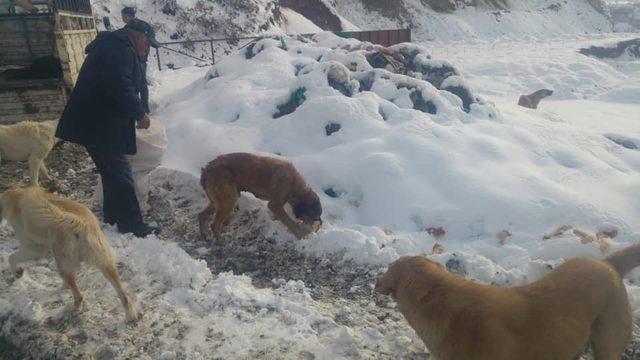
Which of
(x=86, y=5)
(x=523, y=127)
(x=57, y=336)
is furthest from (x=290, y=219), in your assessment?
(x=86, y=5)

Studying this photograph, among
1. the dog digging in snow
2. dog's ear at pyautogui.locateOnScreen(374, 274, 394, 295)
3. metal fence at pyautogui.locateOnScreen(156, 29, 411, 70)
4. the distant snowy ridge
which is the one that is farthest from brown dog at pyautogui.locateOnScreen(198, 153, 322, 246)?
the distant snowy ridge

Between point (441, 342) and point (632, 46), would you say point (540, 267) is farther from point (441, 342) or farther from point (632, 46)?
point (632, 46)

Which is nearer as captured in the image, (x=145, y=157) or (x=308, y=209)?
(x=308, y=209)

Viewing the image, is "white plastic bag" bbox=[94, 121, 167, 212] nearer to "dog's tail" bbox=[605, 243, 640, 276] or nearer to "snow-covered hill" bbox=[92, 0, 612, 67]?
"dog's tail" bbox=[605, 243, 640, 276]

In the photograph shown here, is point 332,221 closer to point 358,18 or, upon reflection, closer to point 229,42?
point 229,42

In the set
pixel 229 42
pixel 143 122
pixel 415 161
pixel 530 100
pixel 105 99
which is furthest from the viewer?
pixel 229 42

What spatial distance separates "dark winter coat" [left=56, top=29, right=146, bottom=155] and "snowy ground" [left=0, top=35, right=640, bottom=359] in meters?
1.15

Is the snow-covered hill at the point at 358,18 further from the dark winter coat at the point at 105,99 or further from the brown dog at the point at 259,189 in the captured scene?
the brown dog at the point at 259,189

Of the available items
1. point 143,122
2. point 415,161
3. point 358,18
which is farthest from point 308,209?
point 358,18

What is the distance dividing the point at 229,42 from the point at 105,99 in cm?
1759

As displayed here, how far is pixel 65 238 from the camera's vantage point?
133 inches

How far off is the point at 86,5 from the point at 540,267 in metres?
12.2

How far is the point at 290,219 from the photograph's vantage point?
5.04 metres

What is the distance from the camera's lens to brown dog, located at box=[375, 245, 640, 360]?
242cm
